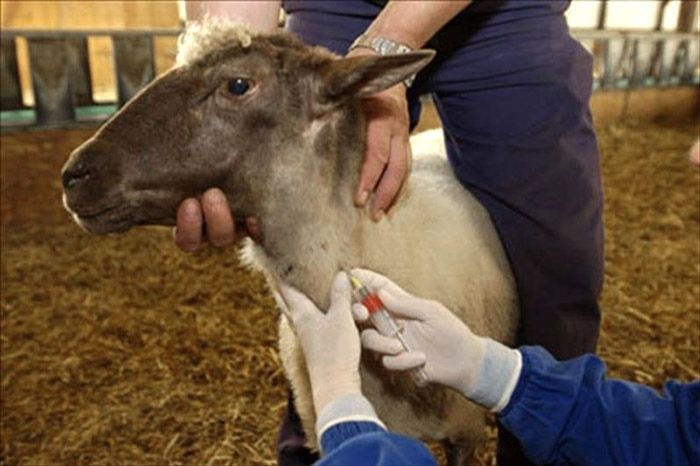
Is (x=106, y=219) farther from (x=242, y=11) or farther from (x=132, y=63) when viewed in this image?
(x=132, y=63)

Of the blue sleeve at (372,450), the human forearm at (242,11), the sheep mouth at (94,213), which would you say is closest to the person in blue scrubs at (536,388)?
the blue sleeve at (372,450)

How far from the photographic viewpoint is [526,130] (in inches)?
74.4

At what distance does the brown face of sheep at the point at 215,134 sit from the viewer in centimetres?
146

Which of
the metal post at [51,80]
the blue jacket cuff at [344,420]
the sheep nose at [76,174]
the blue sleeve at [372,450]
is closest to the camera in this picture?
the blue sleeve at [372,450]

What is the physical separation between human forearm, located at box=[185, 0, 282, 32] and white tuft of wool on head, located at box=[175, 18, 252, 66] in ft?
0.90

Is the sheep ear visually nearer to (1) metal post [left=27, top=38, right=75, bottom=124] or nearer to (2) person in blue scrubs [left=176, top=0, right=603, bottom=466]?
(2) person in blue scrubs [left=176, top=0, right=603, bottom=466]

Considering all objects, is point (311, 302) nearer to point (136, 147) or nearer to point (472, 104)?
point (136, 147)

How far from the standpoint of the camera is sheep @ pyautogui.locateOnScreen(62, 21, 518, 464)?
1467mm

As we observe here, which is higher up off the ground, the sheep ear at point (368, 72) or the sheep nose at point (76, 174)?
the sheep ear at point (368, 72)

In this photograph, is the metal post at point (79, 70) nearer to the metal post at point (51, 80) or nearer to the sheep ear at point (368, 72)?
the metal post at point (51, 80)

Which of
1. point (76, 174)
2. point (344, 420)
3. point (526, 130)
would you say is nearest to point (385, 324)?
point (344, 420)

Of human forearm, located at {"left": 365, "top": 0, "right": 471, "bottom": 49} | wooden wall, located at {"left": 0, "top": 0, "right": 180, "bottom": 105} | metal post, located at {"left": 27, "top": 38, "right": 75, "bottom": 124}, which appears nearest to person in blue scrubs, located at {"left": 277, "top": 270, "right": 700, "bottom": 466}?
human forearm, located at {"left": 365, "top": 0, "right": 471, "bottom": 49}

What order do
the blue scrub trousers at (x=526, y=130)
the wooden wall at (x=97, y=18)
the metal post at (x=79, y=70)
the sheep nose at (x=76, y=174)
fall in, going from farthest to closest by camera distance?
the wooden wall at (x=97, y=18) < the metal post at (x=79, y=70) < the blue scrub trousers at (x=526, y=130) < the sheep nose at (x=76, y=174)

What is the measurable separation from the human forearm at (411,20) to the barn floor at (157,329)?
1476 millimetres
